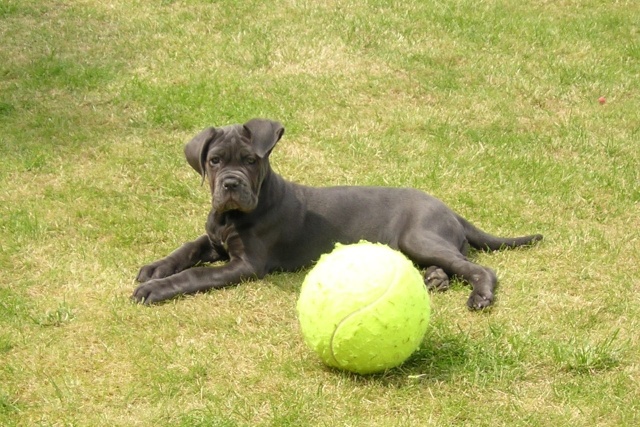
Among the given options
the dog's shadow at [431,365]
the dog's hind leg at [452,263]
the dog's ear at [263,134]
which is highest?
the dog's ear at [263,134]

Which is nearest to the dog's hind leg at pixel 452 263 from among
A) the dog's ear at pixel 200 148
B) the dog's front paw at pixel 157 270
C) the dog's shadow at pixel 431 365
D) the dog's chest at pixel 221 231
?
the dog's shadow at pixel 431 365

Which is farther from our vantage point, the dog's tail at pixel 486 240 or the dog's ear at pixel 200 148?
the dog's tail at pixel 486 240

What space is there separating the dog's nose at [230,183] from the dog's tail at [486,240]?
168cm

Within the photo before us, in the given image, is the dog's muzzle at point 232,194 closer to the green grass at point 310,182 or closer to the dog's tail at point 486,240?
the green grass at point 310,182

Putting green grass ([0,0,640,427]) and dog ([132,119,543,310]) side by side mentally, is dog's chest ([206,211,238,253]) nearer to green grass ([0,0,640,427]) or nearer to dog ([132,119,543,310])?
dog ([132,119,543,310])

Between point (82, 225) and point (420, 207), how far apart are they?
257 cm

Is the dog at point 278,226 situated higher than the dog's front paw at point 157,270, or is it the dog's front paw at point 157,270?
the dog at point 278,226

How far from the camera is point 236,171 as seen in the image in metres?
6.19

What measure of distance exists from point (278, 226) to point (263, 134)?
2.14ft

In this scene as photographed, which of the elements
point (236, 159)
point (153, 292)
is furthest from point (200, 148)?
point (153, 292)

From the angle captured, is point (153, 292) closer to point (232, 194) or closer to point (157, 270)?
point (157, 270)

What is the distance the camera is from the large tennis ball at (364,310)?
4.59 m

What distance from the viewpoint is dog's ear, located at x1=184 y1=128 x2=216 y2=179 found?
→ 20.8ft

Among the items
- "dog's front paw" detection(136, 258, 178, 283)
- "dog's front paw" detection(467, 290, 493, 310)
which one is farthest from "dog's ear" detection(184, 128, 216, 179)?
"dog's front paw" detection(467, 290, 493, 310)
